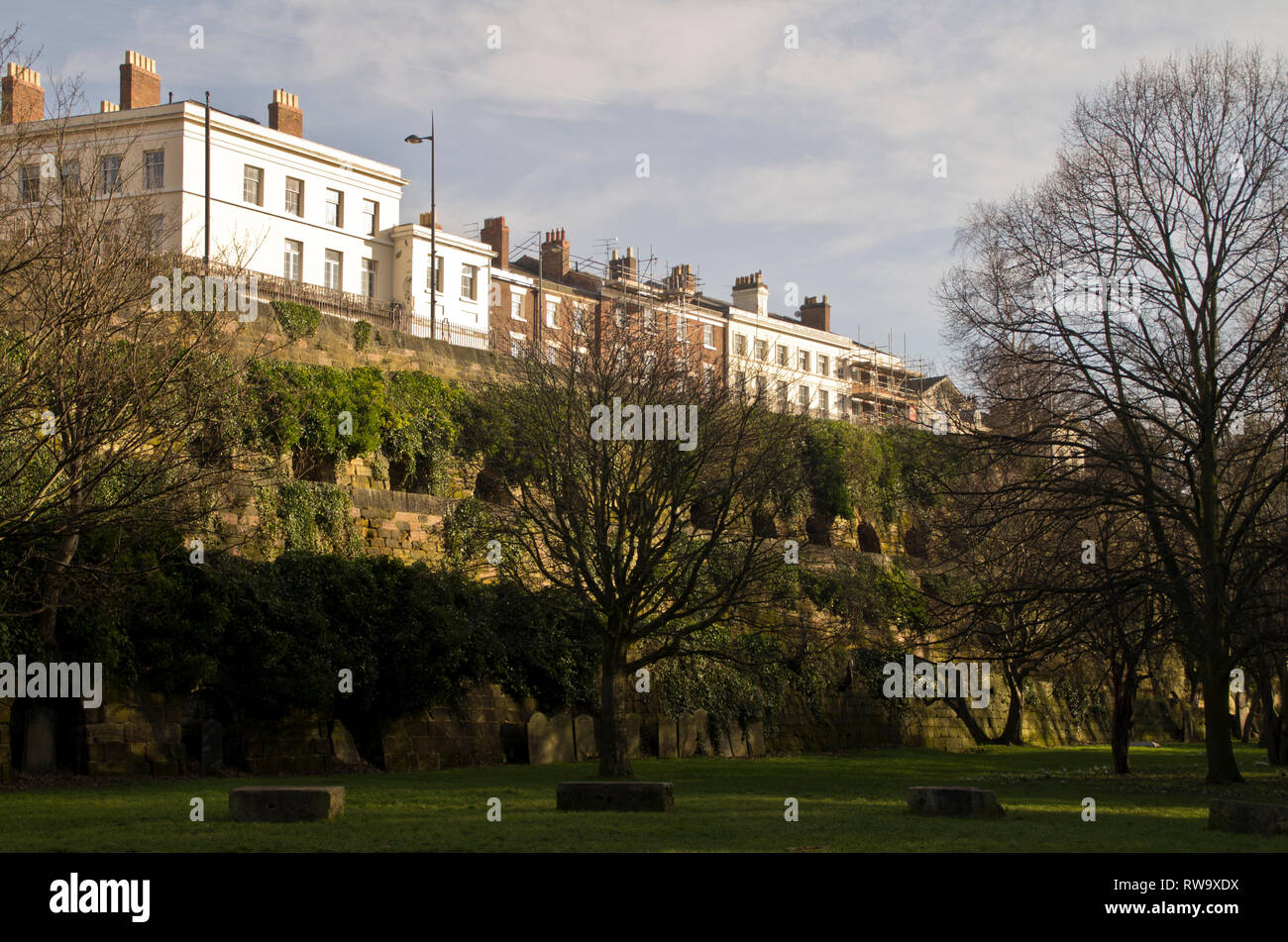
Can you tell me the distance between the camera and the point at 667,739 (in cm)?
3091

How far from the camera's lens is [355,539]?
28.1 m

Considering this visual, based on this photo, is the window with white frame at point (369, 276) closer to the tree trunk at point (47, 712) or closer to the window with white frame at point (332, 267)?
the window with white frame at point (332, 267)

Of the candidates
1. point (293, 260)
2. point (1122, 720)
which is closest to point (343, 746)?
point (1122, 720)

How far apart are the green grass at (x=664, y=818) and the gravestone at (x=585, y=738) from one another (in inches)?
116

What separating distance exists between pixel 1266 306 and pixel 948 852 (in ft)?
47.0

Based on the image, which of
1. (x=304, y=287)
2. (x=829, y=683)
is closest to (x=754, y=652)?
(x=829, y=683)

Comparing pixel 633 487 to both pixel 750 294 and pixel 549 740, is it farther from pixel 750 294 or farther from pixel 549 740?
pixel 750 294

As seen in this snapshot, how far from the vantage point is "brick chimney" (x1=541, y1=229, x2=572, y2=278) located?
68062 millimetres

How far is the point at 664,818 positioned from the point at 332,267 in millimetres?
48522

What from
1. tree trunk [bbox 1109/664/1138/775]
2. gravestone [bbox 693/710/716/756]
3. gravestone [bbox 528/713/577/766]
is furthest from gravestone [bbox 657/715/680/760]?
tree trunk [bbox 1109/664/1138/775]

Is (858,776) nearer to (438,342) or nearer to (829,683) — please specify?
(829,683)

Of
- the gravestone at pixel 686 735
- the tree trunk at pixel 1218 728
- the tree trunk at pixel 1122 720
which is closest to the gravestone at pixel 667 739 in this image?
the gravestone at pixel 686 735

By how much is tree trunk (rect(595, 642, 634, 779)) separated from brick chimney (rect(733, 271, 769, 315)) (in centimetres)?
5456

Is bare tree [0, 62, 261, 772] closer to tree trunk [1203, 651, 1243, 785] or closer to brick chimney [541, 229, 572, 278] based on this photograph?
tree trunk [1203, 651, 1243, 785]
